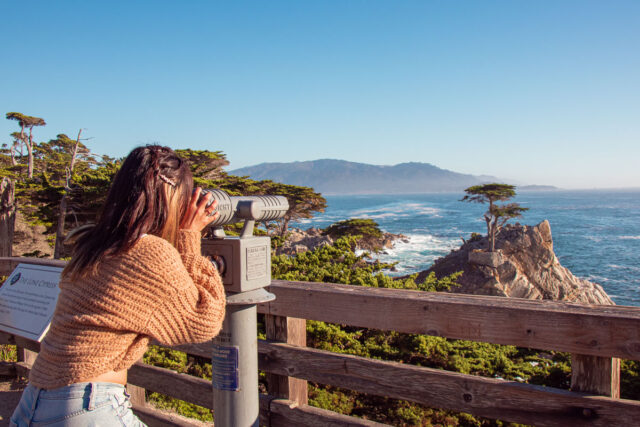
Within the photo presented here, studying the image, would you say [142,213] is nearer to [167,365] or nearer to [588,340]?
[588,340]

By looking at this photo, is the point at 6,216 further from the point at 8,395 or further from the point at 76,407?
the point at 76,407

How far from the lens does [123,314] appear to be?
1387 millimetres

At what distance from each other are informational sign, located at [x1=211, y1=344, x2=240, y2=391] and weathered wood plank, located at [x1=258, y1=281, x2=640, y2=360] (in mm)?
486

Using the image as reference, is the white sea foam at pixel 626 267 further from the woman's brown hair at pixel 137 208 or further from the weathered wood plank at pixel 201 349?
the woman's brown hair at pixel 137 208

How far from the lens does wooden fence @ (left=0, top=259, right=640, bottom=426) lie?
1.69 m

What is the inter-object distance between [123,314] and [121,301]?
0.04 metres

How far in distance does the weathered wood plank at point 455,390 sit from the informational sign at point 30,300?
53.4 inches

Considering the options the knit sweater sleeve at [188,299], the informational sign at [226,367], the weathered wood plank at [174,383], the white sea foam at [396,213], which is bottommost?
the white sea foam at [396,213]

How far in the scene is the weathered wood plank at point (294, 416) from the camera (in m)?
2.18

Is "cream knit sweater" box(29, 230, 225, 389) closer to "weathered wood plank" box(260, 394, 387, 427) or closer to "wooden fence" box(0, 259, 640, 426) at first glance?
"wooden fence" box(0, 259, 640, 426)

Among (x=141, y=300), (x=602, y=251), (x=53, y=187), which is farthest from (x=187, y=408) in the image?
(x=602, y=251)

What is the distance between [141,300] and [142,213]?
269 millimetres

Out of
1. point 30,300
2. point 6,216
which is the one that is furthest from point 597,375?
point 6,216

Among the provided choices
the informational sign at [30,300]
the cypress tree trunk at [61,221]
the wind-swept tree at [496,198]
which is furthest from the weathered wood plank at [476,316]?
the wind-swept tree at [496,198]
